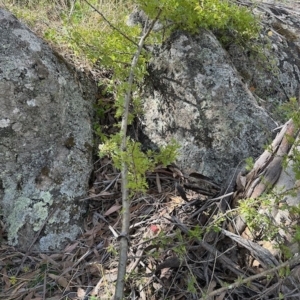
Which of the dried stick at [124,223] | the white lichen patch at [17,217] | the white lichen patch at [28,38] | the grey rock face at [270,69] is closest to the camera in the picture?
the dried stick at [124,223]

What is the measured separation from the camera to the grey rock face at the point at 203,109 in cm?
276

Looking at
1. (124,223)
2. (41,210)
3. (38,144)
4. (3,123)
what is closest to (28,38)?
(3,123)

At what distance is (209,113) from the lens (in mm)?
2834

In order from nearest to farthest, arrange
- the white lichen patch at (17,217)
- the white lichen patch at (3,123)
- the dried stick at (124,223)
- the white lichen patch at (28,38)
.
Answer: the dried stick at (124,223) < the white lichen patch at (17,217) < the white lichen patch at (3,123) < the white lichen patch at (28,38)

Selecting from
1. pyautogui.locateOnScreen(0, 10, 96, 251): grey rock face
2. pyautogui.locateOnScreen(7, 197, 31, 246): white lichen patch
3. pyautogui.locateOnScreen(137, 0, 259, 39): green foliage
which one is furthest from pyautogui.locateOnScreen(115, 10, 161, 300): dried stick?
pyautogui.locateOnScreen(7, 197, 31, 246): white lichen patch

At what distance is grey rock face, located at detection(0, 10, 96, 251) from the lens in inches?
107

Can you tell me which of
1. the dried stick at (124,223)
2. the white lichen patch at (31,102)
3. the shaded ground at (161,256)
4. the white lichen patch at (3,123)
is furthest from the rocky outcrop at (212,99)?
the white lichen patch at (3,123)

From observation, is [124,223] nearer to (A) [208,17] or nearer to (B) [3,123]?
(B) [3,123]

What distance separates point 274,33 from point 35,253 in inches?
102

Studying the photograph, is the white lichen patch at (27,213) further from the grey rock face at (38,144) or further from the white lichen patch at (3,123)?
the white lichen patch at (3,123)

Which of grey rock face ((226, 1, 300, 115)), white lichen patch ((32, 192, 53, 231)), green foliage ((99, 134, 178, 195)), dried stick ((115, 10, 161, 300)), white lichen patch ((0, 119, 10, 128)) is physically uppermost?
grey rock face ((226, 1, 300, 115))

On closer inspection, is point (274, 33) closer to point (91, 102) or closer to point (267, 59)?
point (267, 59)

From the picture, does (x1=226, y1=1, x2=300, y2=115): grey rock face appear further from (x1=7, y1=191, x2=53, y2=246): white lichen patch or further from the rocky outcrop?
(x1=7, y1=191, x2=53, y2=246): white lichen patch

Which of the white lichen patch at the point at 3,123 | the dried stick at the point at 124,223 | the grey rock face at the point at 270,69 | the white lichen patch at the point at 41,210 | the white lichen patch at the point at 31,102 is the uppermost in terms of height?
the grey rock face at the point at 270,69
